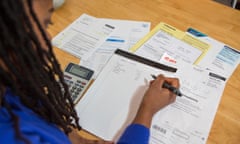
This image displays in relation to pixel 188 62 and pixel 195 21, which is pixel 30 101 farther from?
pixel 195 21

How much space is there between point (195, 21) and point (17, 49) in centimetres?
81

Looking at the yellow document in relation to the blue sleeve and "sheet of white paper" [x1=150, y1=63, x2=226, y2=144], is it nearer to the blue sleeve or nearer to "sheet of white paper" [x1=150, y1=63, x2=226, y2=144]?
"sheet of white paper" [x1=150, y1=63, x2=226, y2=144]

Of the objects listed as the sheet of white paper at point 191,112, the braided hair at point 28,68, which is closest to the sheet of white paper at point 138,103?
the sheet of white paper at point 191,112

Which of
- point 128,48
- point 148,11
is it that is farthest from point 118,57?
point 148,11

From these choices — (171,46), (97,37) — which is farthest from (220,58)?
(97,37)

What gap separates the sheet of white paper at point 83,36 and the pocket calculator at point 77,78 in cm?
7

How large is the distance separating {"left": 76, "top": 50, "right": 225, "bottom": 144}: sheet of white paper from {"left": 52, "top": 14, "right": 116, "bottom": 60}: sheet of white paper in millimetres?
112

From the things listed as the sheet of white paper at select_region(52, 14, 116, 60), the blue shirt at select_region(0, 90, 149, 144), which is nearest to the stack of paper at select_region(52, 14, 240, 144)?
the sheet of white paper at select_region(52, 14, 116, 60)

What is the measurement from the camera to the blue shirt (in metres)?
0.60

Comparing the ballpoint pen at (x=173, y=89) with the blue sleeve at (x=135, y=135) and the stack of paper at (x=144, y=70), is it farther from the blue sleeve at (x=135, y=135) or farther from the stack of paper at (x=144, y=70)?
the blue sleeve at (x=135, y=135)

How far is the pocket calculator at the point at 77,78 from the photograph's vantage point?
929 millimetres

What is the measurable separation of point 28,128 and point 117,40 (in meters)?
0.56

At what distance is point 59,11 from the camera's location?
4.07ft

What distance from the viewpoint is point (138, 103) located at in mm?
902
